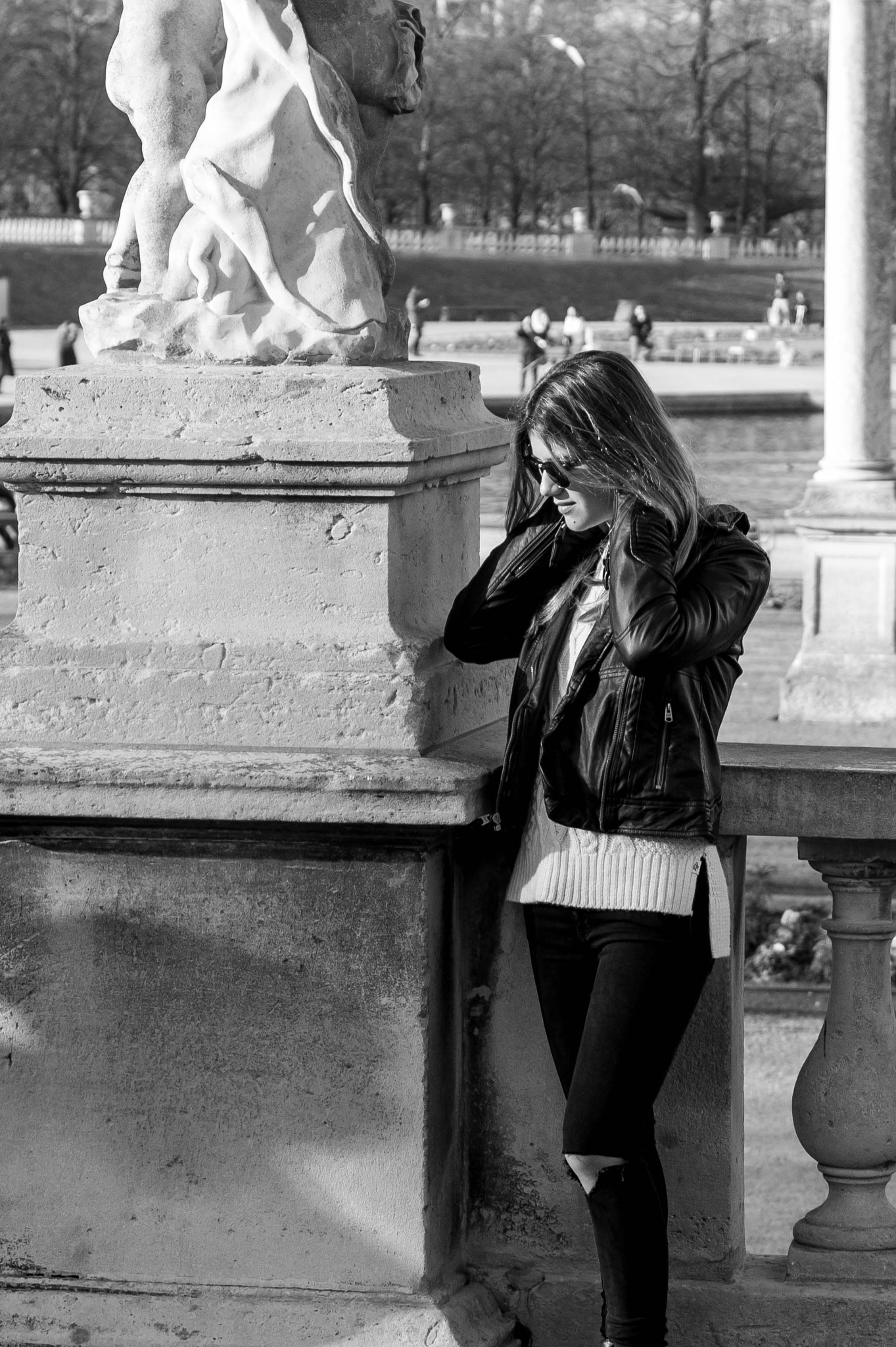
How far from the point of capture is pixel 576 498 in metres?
2.86

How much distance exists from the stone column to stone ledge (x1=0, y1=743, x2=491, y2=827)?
706cm

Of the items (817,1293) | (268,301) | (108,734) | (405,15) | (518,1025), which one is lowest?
(817,1293)

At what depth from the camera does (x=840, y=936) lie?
308 centimetres

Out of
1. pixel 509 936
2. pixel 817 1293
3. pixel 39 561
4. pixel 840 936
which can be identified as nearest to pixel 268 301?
pixel 39 561

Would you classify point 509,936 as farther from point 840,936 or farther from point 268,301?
point 268,301

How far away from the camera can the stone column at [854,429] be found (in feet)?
31.6

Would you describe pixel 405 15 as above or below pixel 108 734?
above

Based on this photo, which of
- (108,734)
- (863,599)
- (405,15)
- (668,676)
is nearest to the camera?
(668,676)

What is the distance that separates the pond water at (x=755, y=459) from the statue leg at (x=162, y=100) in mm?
12826

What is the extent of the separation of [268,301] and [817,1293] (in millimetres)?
1627

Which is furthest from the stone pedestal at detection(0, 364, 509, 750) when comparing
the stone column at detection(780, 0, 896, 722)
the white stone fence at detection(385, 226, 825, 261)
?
the white stone fence at detection(385, 226, 825, 261)

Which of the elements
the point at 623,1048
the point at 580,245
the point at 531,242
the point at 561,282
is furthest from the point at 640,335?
the point at 623,1048

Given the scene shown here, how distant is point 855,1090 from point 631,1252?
454 mm

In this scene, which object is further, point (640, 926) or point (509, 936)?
point (509, 936)
